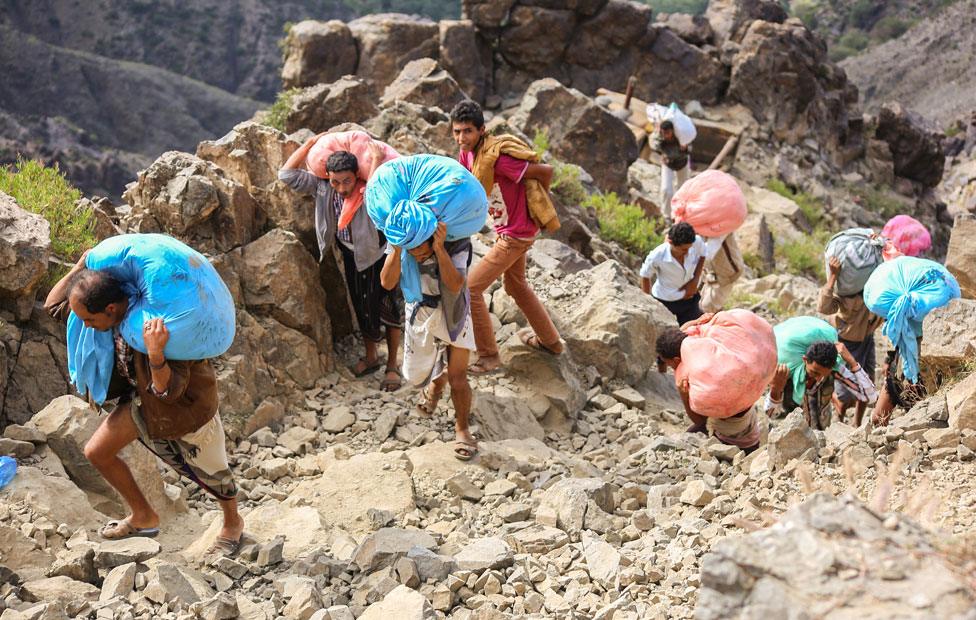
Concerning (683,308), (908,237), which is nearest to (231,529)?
(683,308)

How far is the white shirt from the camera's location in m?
7.13

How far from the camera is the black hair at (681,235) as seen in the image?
6926mm

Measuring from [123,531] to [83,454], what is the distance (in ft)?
2.40

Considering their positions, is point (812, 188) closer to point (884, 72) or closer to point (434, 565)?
point (434, 565)

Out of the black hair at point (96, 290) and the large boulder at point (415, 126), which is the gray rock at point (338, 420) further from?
the large boulder at point (415, 126)

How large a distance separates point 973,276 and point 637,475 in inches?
170

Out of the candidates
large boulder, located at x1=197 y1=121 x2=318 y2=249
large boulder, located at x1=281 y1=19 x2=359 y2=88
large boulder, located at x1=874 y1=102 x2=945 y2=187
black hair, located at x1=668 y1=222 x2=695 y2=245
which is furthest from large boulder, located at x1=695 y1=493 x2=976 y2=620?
large boulder, located at x1=874 y1=102 x2=945 y2=187

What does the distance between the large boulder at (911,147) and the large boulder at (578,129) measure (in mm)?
12200

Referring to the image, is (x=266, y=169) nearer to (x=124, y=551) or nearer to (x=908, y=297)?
(x=124, y=551)

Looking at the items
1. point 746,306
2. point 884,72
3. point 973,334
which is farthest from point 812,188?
point 884,72

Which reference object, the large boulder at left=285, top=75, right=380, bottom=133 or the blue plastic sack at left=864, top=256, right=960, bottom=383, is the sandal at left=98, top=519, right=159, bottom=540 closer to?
the blue plastic sack at left=864, top=256, right=960, bottom=383

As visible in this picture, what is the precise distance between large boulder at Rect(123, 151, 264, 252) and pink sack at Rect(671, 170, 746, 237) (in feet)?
11.5

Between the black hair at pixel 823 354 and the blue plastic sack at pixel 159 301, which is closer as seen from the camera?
the blue plastic sack at pixel 159 301

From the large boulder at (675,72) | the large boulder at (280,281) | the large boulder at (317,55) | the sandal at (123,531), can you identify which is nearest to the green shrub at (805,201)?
the large boulder at (675,72)
